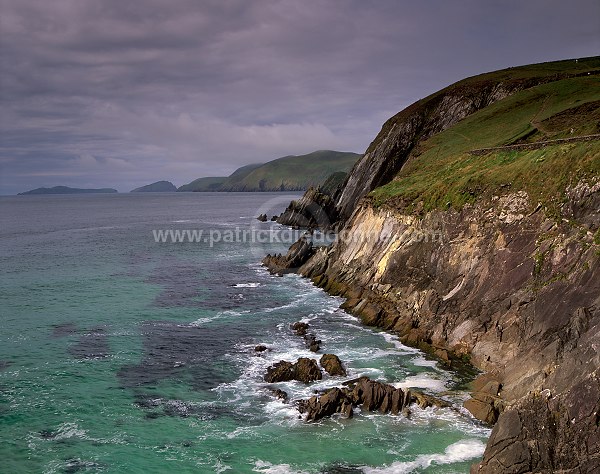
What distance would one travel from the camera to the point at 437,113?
109188mm

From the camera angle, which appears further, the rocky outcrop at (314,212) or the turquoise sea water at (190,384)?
the rocky outcrop at (314,212)

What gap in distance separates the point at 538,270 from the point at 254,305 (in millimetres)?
31828

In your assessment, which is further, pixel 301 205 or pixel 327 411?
pixel 301 205

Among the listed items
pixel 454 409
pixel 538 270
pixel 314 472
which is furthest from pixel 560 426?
pixel 538 270

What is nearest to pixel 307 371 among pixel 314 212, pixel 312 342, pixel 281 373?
pixel 281 373

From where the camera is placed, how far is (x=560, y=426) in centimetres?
2255

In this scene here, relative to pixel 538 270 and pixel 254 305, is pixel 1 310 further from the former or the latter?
pixel 538 270

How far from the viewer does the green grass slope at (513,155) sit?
135ft

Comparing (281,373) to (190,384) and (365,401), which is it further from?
(365,401)

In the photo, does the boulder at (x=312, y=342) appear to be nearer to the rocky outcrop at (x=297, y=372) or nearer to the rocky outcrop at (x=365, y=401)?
the rocky outcrop at (x=297, y=372)

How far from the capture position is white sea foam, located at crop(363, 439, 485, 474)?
2456cm

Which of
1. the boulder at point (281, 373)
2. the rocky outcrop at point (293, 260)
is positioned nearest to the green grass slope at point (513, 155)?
the rocky outcrop at point (293, 260)

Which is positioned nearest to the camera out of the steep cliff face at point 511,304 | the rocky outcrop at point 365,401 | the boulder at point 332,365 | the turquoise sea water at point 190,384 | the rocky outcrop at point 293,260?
the steep cliff face at point 511,304

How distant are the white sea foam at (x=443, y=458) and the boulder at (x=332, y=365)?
11.2 meters
